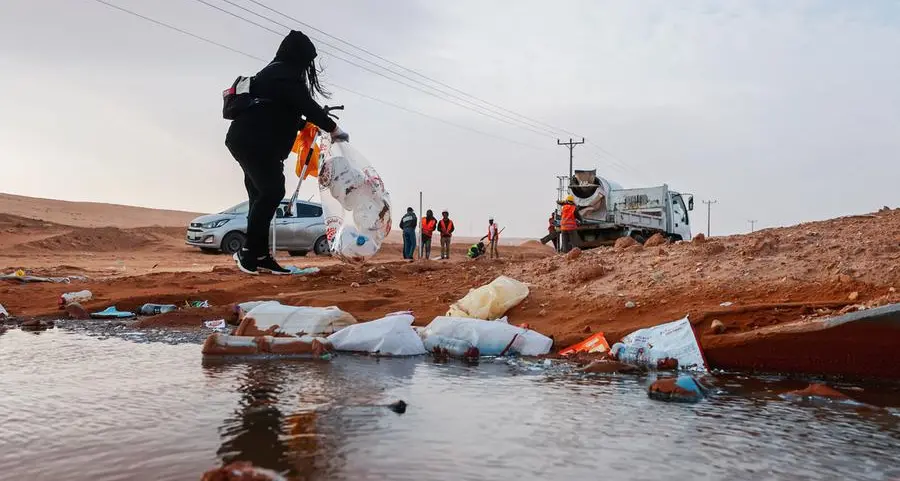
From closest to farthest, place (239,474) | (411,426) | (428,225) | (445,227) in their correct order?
Result: (239,474) → (411,426) → (428,225) → (445,227)

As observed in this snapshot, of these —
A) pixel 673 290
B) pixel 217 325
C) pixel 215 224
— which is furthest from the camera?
pixel 215 224

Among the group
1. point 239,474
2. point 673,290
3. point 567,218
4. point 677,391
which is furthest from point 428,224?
point 239,474

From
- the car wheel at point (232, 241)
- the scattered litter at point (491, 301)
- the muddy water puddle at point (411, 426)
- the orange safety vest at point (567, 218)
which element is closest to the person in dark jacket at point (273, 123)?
the scattered litter at point (491, 301)

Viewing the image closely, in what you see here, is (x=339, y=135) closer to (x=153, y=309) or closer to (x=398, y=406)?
(x=153, y=309)

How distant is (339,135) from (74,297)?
2779 mm

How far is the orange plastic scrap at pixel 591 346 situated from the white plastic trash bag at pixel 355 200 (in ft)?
9.24

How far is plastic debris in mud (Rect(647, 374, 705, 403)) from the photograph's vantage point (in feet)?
10.9

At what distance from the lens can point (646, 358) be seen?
4.35 m

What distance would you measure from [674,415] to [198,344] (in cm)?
314

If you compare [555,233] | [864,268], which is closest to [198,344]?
[864,268]

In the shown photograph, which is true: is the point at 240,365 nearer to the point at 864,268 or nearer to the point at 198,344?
the point at 198,344

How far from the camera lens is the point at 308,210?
18.9 m

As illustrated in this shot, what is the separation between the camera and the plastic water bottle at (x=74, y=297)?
6.49m

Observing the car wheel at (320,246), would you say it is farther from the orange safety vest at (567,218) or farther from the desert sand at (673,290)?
the desert sand at (673,290)
